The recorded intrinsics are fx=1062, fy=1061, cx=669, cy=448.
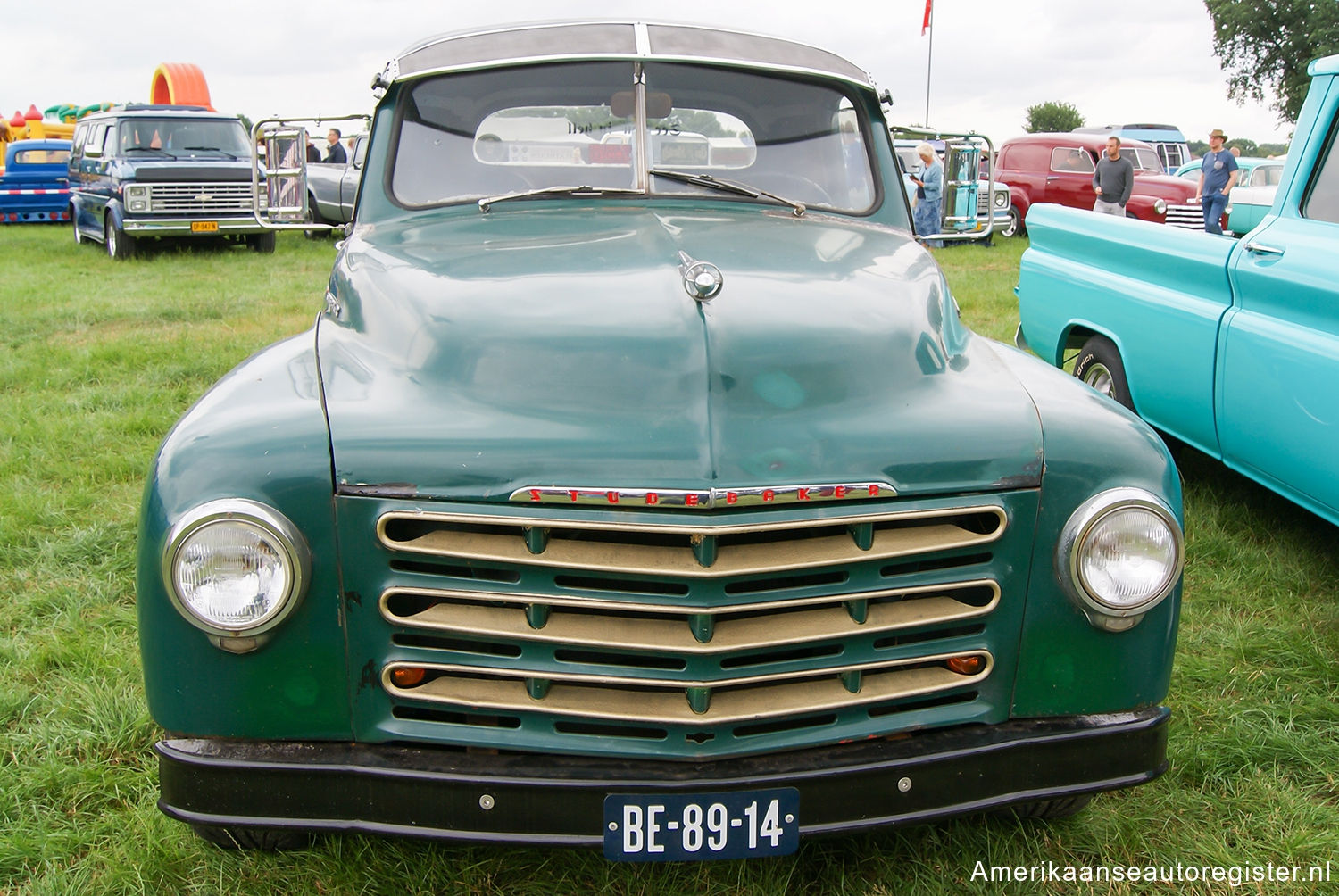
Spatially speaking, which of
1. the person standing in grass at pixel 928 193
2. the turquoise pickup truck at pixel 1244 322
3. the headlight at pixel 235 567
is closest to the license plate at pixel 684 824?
the headlight at pixel 235 567

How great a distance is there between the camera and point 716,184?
10.4ft

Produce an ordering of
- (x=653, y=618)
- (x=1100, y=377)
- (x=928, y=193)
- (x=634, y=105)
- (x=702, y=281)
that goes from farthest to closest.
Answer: (x=928, y=193), (x=1100, y=377), (x=634, y=105), (x=702, y=281), (x=653, y=618)

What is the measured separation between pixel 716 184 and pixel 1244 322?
2.09 metres

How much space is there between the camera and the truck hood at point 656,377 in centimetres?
193

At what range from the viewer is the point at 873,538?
199 centimetres

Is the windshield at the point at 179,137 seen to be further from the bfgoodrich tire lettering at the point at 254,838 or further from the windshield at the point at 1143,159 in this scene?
the windshield at the point at 1143,159

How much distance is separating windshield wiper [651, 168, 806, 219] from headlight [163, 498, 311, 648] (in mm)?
1721

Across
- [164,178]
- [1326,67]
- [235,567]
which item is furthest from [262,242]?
[235,567]

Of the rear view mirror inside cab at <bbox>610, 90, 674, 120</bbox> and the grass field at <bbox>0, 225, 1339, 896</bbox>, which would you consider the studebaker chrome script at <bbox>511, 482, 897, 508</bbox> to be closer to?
the grass field at <bbox>0, 225, 1339, 896</bbox>

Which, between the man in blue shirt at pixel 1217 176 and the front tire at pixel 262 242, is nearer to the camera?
the man in blue shirt at pixel 1217 176

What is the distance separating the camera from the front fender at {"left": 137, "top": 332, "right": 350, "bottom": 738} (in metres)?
1.90

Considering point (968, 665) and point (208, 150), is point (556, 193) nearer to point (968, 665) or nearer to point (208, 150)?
point (968, 665)

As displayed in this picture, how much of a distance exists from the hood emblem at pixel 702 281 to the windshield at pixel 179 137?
1426cm

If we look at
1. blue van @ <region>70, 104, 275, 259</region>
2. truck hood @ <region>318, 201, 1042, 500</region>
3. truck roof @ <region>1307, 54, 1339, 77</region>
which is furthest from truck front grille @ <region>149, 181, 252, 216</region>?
truck roof @ <region>1307, 54, 1339, 77</region>
